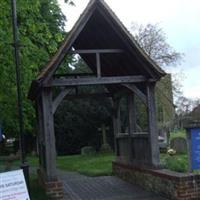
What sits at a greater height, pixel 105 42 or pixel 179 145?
pixel 105 42

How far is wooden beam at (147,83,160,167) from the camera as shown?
1570 centimetres

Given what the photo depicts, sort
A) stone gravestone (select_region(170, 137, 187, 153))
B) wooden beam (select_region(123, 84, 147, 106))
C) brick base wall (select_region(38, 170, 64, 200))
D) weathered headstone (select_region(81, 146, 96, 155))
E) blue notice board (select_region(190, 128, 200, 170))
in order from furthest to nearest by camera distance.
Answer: weathered headstone (select_region(81, 146, 96, 155)), stone gravestone (select_region(170, 137, 187, 153)), wooden beam (select_region(123, 84, 147, 106)), brick base wall (select_region(38, 170, 64, 200)), blue notice board (select_region(190, 128, 200, 170))

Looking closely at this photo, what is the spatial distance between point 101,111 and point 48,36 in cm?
1683

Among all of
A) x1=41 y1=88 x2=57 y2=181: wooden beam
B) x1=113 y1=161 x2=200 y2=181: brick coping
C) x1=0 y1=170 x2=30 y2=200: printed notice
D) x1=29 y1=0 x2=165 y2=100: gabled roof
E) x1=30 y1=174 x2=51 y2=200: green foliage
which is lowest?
x1=30 y1=174 x2=51 y2=200: green foliage

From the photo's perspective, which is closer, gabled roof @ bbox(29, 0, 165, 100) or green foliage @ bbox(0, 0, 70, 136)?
gabled roof @ bbox(29, 0, 165, 100)

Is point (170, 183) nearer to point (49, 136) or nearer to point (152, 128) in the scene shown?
point (152, 128)

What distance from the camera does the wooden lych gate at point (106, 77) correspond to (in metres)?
15.0

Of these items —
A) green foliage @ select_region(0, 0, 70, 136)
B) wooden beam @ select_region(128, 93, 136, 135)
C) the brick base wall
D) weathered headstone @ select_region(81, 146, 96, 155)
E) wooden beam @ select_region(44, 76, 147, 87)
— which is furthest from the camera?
weathered headstone @ select_region(81, 146, 96, 155)

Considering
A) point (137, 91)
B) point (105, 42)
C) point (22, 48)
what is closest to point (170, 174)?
point (137, 91)

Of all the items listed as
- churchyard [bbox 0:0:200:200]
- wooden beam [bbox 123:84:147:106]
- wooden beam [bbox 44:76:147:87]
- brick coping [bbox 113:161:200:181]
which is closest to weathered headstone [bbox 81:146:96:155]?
churchyard [bbox 0:0:200:200]

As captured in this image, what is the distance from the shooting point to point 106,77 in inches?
630

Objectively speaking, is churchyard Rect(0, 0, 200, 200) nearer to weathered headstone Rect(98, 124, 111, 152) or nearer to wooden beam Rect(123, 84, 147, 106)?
wooden beam Rect(123, 84, 147, 106)

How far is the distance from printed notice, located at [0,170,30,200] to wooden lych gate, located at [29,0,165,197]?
17.9ft

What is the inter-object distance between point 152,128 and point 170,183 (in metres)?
2.23
